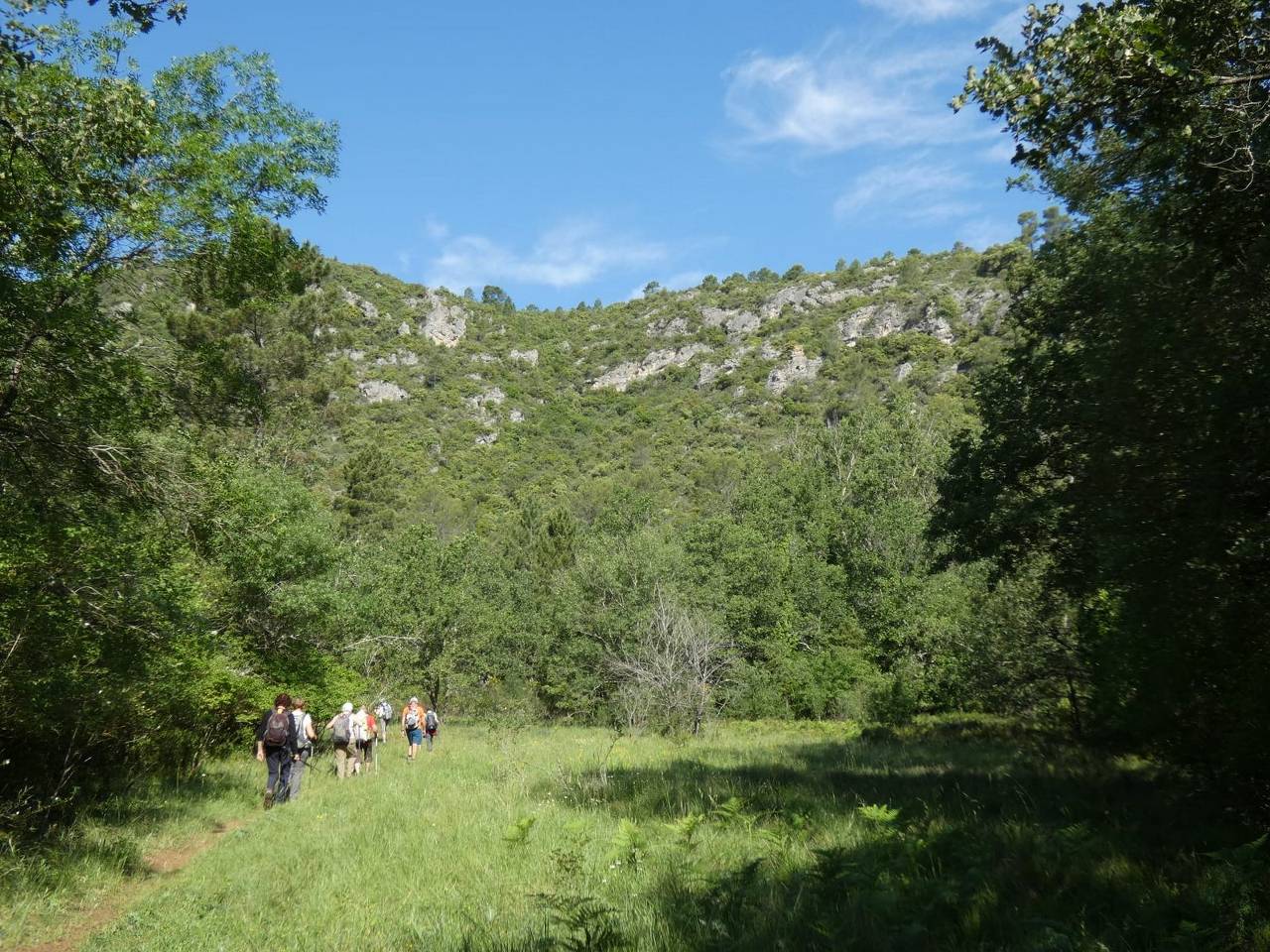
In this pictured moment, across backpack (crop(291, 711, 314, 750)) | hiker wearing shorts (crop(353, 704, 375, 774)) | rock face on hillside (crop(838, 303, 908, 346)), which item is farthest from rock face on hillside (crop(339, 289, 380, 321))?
backpack (crop(291, 711, 314, 750))

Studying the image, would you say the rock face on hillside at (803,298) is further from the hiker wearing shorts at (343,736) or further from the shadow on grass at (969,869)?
the shadow on grass at (969,869)

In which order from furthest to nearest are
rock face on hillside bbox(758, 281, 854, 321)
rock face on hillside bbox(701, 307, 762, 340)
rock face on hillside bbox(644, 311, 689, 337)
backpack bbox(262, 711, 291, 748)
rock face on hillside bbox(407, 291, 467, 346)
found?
rock face on hillside bbox(644, 311, 689, 337) → rock face on hillside bbox(701, 307, 762, 340) → rock face on hillside bbox(758, 281, 854, 321) → rock face on hillside bbox(407, 291, 467, 346) → backpack bbox(262, 711, 291, 748)

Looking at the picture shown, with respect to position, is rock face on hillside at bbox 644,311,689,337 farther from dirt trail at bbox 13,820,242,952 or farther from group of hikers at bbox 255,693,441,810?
dirt trail at bbox 13,820,242,952

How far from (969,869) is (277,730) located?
34.8 ft

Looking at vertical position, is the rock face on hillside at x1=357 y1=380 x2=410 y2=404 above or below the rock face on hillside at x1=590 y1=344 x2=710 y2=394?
below

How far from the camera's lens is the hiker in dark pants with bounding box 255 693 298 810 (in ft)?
39.0

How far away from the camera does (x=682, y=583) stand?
39.9m

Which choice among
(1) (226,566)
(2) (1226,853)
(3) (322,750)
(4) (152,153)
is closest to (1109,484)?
(2) (1226,853)

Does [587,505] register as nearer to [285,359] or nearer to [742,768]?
[285,359]

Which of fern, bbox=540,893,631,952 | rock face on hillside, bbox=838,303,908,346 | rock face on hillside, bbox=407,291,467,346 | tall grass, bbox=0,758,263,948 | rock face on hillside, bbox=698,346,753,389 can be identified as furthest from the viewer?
rock face on hillside, bbox=407,291,467,346

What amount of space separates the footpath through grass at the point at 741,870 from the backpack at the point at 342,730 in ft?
13.5

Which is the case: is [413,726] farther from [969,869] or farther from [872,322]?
[872,322]

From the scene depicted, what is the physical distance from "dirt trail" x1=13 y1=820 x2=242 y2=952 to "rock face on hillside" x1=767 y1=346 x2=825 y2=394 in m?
117

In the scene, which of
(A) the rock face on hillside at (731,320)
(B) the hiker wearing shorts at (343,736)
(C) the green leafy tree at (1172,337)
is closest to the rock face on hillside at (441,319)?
(A) the rock face on hillside at (731,320)
